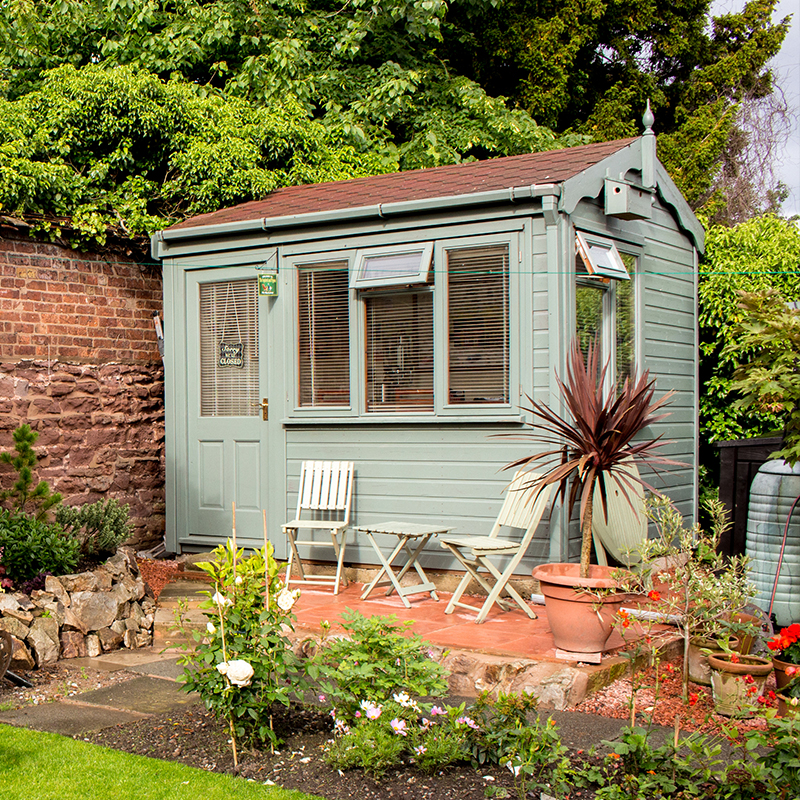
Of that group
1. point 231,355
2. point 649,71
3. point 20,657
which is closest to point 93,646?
point 20,657

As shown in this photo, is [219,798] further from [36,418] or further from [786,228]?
[786,228]

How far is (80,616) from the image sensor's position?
20.2 feet

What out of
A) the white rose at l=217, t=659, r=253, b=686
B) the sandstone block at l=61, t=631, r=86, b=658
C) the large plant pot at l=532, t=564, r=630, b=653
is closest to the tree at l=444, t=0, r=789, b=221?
the large plant pot at l=532, t=564, r=630, b=653

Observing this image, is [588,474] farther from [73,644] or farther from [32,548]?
[32,548]

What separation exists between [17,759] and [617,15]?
14401mm

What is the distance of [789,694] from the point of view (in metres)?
4.05

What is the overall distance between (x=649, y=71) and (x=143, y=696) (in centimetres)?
1390

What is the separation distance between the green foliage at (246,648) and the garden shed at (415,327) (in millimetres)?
2593

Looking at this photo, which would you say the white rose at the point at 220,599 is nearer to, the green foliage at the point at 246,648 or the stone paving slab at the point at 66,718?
the green foliage at the point at 246,648

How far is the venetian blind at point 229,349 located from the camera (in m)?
7.95

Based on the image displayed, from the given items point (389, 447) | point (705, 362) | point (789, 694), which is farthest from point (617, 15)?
point (789, 694)

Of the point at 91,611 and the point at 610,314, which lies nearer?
the point at 91,611

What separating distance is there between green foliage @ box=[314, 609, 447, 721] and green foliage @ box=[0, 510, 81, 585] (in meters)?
3.04

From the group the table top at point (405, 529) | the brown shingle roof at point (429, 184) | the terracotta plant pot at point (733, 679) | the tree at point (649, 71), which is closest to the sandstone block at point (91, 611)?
the table top at point (405, 529)
